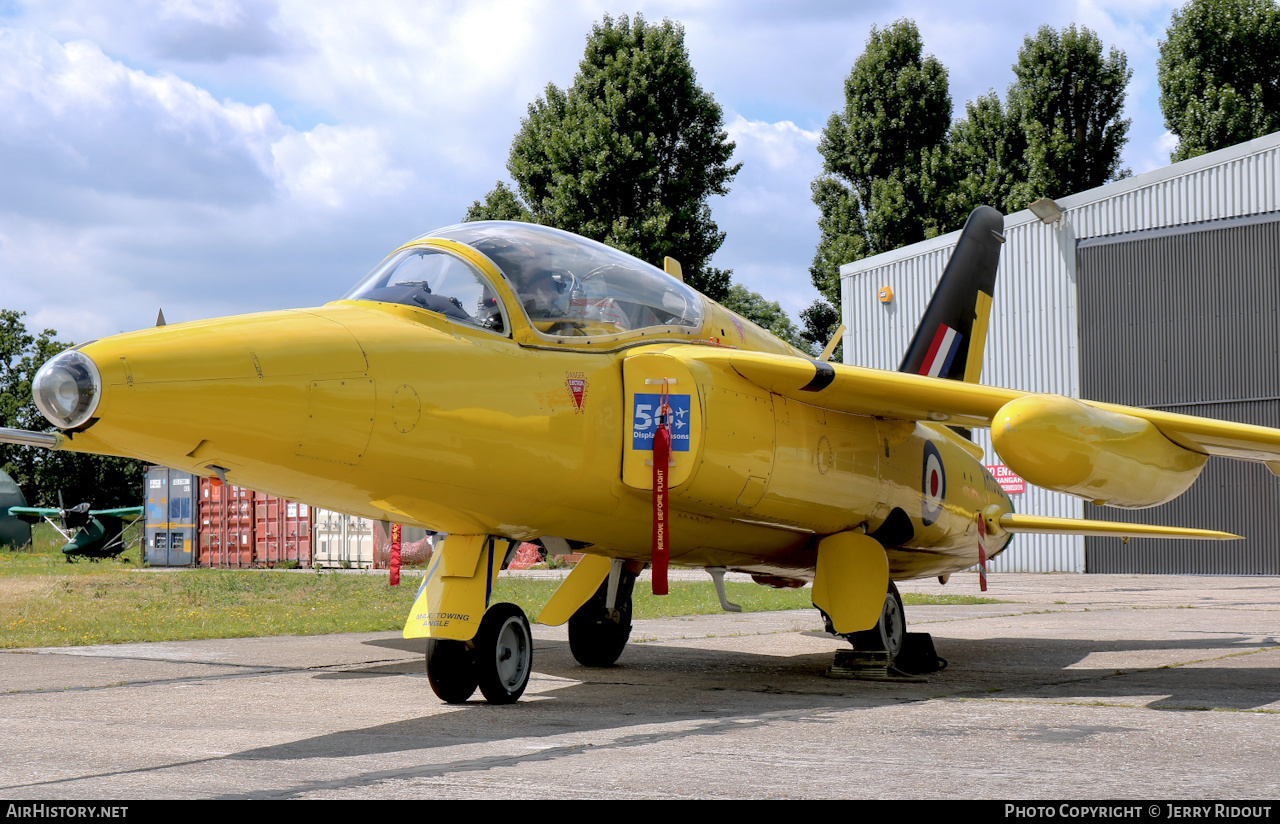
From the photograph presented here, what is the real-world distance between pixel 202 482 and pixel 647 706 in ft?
100

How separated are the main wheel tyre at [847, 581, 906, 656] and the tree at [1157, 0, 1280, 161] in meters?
33.8

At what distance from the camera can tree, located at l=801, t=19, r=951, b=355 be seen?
3866 centimetres

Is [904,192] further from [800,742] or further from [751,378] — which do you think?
[800,742]

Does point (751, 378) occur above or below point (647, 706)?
above

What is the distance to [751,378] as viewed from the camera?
7.77 meters

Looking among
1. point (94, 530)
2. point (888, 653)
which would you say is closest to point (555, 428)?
point (888, 653)

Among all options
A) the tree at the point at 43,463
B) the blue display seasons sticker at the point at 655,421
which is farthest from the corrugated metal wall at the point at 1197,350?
the tree at the point at 43,463

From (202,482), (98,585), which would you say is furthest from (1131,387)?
(202,482)

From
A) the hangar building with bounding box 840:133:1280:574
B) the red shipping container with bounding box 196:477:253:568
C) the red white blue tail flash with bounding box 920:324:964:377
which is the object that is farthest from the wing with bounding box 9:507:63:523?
the red white blue tail flash with bounding box 920:324:964:377

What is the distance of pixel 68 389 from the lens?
4602 mm

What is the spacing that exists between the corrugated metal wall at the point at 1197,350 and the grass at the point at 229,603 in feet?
24.4

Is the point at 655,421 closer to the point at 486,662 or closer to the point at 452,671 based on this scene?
the point at 486,662

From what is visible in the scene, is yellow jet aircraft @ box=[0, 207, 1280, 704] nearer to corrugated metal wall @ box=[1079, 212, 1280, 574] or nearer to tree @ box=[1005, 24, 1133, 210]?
corrugated metal wall @ box=[1079, 212, 1280, 574]
